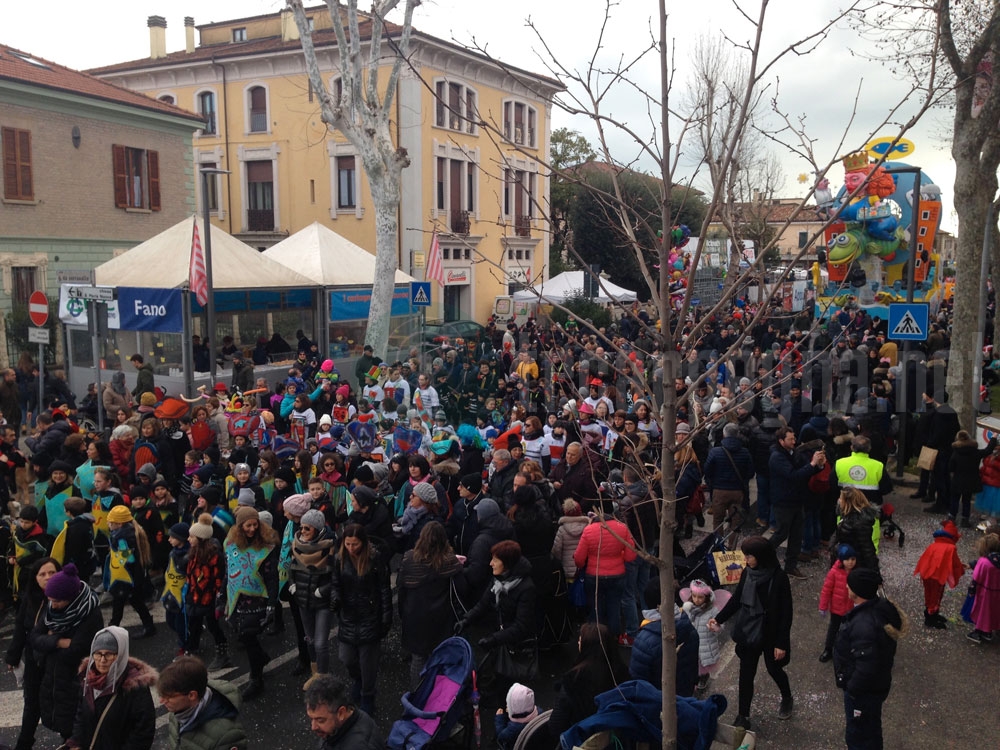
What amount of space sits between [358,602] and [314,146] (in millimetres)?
29080

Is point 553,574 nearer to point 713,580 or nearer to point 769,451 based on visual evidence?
point 713,580

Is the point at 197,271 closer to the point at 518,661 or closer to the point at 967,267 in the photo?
the point at 518,661

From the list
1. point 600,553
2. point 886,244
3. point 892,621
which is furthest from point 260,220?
point 892,621

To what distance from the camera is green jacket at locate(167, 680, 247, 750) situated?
156 inches

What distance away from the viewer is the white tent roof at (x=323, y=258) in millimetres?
19703

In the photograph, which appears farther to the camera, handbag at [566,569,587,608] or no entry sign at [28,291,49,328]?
no entry sign at [28,291,49,328]

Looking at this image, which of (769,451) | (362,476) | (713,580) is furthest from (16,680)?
(769,451)

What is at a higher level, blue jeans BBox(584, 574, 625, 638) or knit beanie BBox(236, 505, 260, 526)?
knit beanie BBox(236, 505, 260, 526)

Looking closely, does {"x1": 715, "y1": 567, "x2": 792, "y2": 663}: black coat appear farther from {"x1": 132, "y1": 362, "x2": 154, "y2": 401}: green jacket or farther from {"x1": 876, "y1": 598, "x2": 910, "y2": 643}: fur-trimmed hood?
{"x1": 132, "y1": 362, "x2": 154, "y2": 401}: green jacket

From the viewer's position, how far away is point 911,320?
11961mm

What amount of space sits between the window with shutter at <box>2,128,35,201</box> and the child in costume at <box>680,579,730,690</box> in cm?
2196

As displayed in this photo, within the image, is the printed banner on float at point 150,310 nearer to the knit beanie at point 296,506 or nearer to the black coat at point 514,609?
the knit beanie at point 296,506

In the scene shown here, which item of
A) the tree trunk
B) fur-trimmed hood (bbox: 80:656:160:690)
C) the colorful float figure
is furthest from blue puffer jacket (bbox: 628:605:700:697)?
the colorful float figure

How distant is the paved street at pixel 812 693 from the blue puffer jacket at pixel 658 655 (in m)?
1.23
